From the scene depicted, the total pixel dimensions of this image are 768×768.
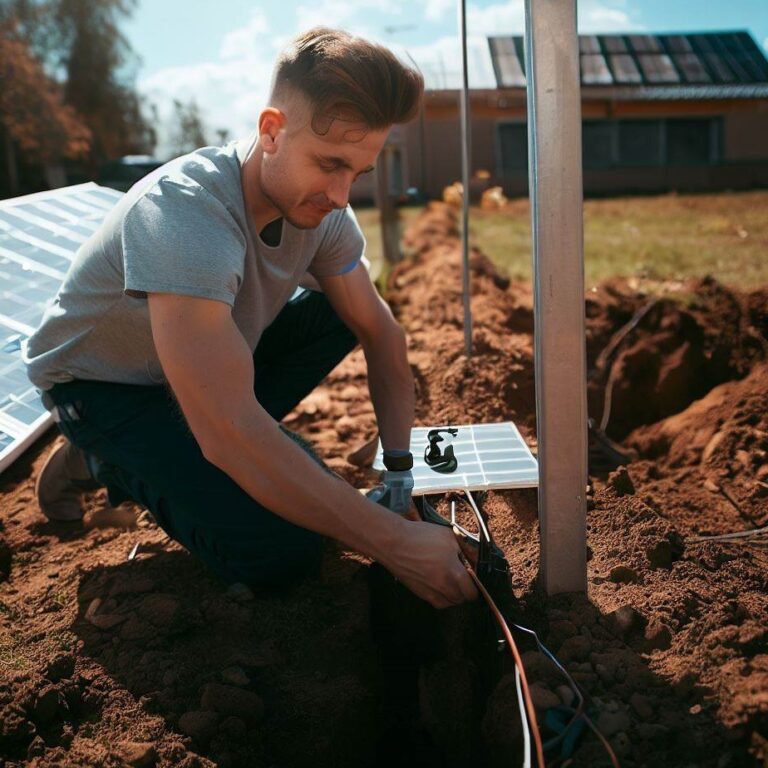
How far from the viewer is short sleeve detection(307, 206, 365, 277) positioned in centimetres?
225

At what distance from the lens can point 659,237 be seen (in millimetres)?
6922

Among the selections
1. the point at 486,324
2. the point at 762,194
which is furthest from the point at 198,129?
the point at 486,324

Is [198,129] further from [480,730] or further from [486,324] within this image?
[480,730]

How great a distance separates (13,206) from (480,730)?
9.26 feet

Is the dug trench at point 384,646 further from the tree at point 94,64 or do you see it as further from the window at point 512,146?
the tree at point 94,64

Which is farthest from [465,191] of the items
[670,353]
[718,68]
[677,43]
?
[718,68]

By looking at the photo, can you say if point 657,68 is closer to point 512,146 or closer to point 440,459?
point 512,146

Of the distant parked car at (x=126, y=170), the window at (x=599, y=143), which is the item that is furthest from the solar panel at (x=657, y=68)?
the distant parked car at (x=126, y=170)

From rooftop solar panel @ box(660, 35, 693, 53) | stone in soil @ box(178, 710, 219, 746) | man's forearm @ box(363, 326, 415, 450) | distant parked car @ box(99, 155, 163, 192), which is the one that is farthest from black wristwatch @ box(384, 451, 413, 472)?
rooftop solar panel @ box(660, 35, 693, 53)

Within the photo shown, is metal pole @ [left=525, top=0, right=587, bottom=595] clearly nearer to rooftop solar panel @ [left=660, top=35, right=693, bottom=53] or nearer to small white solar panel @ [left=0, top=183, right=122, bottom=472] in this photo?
small white solar panel @ [left=0, top=183, right=122, bottom=472]

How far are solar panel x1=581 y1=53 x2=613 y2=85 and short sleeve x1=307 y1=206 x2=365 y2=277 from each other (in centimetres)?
624

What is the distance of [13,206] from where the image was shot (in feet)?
10.8

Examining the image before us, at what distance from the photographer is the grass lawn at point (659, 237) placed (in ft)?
17.3

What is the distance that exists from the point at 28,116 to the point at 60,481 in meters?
15.6
